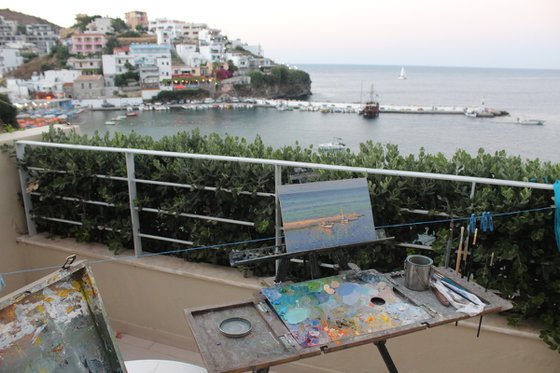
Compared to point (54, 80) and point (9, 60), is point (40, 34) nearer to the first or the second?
point (9, 60)

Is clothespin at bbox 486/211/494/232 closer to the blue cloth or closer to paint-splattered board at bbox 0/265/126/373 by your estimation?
the blue cloth

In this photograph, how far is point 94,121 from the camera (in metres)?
56.2

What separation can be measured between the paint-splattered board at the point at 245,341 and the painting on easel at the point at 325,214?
401 millimetres

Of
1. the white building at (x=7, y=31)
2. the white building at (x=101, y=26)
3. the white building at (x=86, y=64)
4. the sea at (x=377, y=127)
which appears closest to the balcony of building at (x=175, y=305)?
the sea at (x=377, y=127)

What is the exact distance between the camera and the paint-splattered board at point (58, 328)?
1439mm

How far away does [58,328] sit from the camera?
155 centimetres

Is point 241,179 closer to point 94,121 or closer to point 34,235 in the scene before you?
point 34,235

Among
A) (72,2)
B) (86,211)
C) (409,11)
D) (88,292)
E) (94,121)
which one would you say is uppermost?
(72,2)

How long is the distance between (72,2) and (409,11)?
88.5 m

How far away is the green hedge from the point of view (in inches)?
93.3

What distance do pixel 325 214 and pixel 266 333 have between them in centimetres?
68

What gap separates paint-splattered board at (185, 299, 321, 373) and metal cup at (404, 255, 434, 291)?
23.9 inches

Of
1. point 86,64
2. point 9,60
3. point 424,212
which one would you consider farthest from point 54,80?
point 424,212

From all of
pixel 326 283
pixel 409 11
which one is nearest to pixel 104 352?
pixel 326 283
